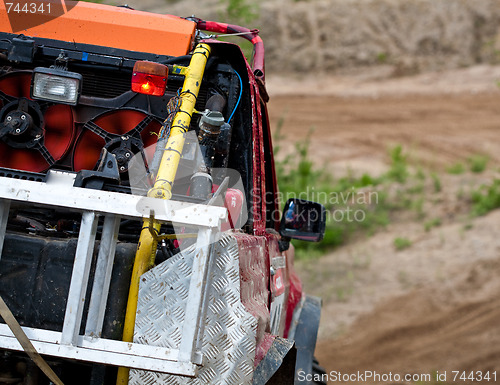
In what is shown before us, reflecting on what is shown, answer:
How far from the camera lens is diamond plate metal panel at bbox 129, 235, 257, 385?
6.80 feet

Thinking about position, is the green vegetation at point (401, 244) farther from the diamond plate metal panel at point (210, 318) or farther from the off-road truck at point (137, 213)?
the diamond plate metal panel at point (210, 318)

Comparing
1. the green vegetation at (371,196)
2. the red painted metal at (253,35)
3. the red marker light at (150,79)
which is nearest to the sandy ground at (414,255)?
the green vegetation at (371,196)

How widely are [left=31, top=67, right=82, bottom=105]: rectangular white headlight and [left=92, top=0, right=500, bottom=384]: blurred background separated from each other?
4.31 metres

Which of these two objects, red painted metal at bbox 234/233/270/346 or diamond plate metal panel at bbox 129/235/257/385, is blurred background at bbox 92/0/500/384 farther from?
diamond plate metal panel at bbox 129/235/257/385

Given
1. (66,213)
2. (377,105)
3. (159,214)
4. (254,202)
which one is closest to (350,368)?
(254,202)

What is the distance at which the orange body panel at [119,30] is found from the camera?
335cm

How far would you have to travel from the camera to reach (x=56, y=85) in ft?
9.96

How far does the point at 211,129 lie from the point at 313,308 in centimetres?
215

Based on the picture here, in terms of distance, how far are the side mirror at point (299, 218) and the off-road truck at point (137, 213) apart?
0.03 feet

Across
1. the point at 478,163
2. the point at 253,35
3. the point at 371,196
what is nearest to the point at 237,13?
the point at 371,196

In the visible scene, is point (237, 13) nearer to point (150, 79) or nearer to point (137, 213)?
point (150, 79)

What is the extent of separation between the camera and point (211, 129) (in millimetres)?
2766

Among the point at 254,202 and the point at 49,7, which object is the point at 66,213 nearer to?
the point at 254,202

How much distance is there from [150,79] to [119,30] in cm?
64
